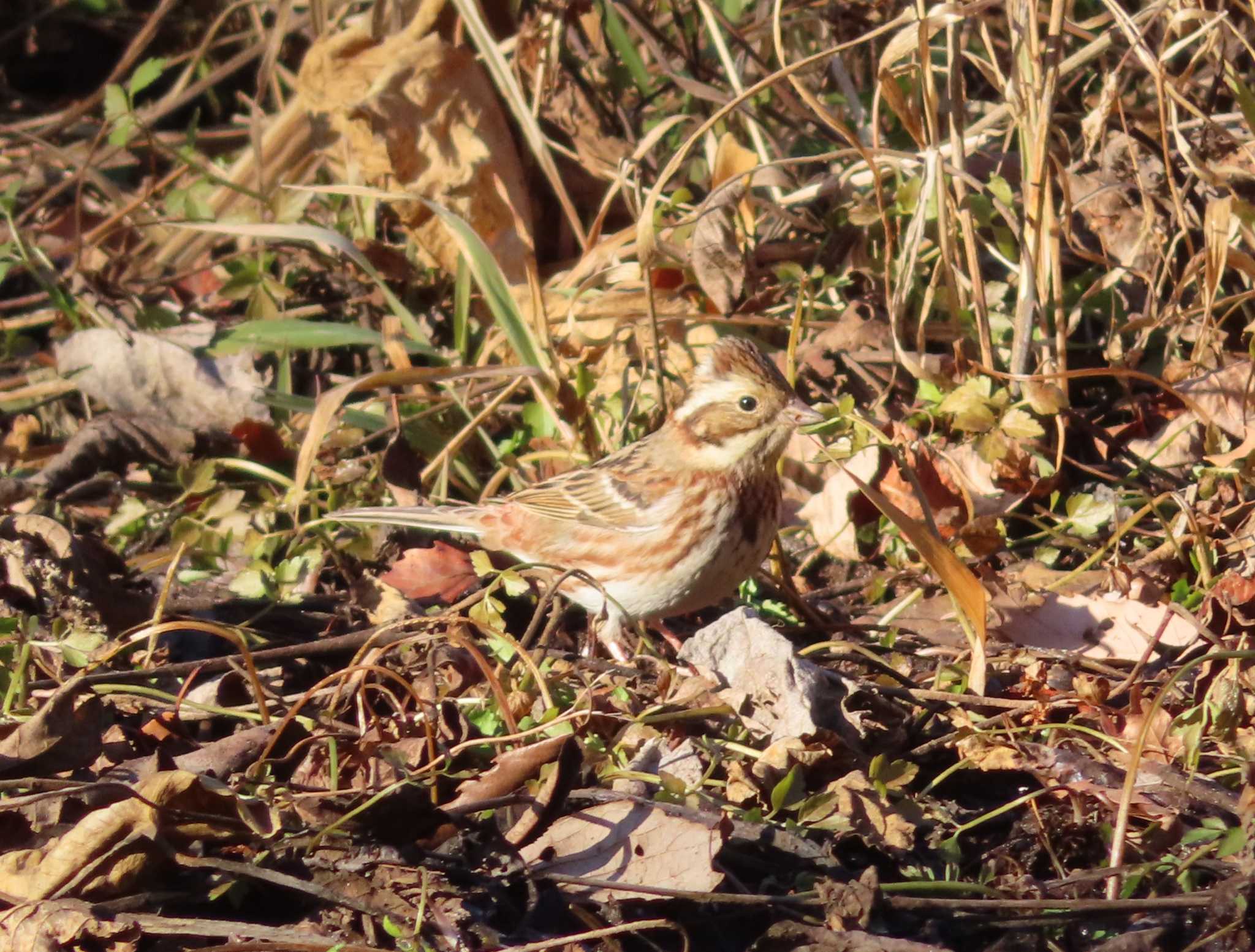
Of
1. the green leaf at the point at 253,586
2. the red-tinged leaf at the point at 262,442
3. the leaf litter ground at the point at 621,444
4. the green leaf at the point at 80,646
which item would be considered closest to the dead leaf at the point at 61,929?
the leaf litter ground at the point at 621,444

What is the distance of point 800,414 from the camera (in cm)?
413

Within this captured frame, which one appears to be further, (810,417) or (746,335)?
(746,335)

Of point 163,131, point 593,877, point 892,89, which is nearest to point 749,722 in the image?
point 593,877

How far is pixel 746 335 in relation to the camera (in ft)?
16.4

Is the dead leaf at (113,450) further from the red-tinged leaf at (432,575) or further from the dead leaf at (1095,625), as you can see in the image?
the dead leaf at (1095,625)

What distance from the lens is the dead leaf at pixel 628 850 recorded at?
2.84m

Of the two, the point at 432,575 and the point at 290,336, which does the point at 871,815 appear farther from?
the point at 290,336

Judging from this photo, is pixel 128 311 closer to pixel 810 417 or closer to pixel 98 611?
pixel 98 611

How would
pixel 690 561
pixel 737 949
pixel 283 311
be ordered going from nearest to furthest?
pixel 737 949 < pixel 690 561 < pixel 283 311

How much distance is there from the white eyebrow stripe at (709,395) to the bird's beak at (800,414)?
138 mm

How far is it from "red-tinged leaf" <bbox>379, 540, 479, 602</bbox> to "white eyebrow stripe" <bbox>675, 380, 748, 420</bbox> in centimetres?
79

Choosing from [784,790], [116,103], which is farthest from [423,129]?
[784,790]

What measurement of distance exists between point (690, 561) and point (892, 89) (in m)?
1.40

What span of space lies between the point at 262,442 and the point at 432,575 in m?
1.10
